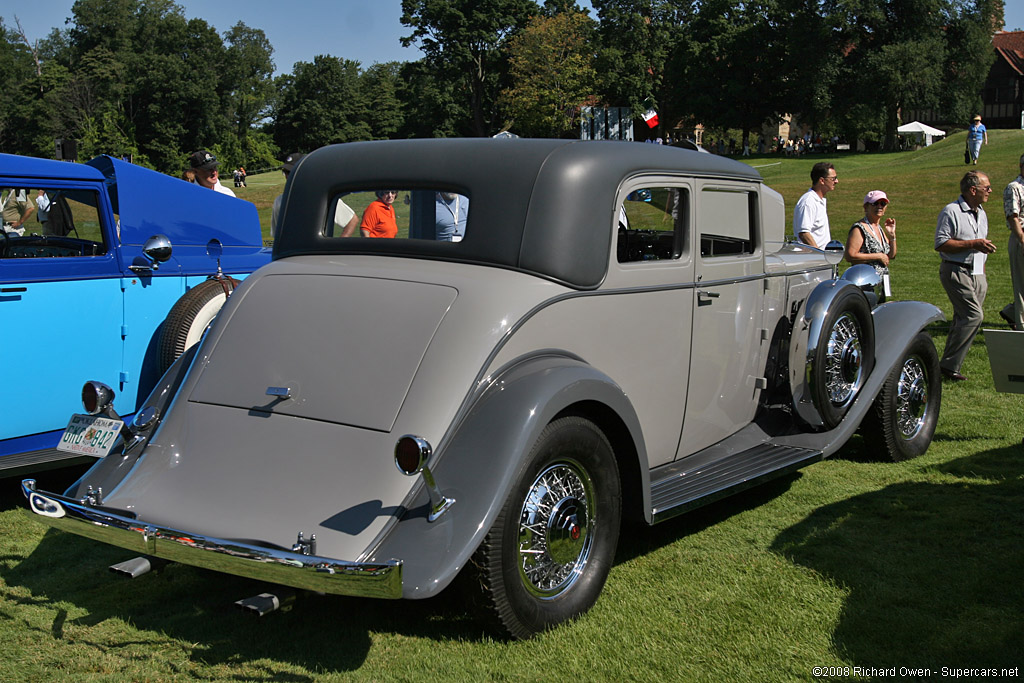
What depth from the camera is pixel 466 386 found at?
3.49 meters

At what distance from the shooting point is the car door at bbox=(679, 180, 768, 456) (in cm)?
467

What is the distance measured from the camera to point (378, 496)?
10.8ft

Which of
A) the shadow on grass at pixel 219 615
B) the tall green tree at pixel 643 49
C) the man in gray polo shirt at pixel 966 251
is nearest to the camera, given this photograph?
the shadow on grass at pixel 219 615

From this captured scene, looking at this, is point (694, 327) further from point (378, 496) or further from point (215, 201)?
point (215, 201)

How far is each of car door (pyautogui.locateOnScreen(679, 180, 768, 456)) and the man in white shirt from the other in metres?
3.59

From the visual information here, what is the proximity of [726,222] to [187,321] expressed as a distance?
11.6ft

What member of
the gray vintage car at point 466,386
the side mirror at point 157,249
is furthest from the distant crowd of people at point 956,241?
the side mirror at point 157,249

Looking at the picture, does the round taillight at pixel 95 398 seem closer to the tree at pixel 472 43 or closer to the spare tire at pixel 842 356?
the spare tire at pixel 842 356

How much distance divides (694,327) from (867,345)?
165cm

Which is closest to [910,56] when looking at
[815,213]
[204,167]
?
[815,213]

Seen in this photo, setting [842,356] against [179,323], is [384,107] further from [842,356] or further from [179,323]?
[842,356]

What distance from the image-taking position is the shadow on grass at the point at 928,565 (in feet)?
11.6

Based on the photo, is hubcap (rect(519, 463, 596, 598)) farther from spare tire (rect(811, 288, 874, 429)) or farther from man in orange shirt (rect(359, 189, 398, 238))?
spare tire (rect(811, 288, 874, 429))

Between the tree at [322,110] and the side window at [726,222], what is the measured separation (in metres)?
86.2
